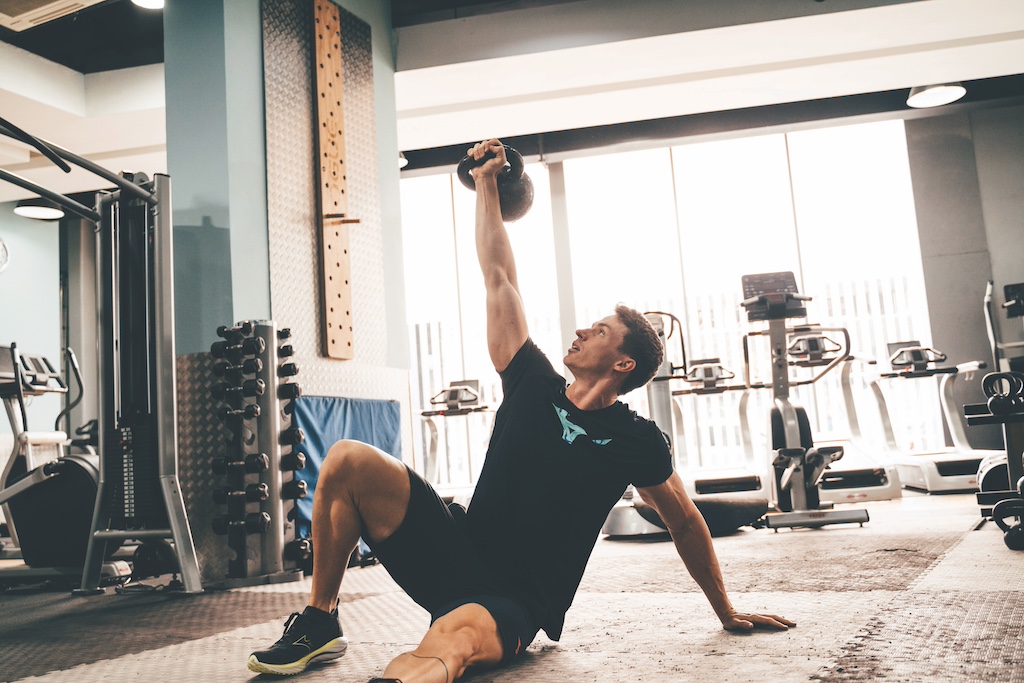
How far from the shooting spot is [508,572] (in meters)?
1.77

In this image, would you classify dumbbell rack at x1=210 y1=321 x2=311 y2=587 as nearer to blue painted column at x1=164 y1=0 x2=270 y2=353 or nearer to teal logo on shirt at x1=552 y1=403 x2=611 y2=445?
blue painted column at x1=164 y1=0 x2=270 y2=353

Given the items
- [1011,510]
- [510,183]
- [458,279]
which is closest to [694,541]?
[510,183]

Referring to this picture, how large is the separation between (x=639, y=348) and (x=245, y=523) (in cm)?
228

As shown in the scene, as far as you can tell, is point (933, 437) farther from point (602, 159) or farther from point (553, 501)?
point (553, 501)

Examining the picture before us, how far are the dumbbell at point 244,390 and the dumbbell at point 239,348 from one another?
14 cm

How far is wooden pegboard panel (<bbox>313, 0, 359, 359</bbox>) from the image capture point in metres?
4.43

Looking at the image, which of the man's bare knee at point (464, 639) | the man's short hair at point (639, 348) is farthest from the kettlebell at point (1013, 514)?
the man's bare knee at point (464, 639)

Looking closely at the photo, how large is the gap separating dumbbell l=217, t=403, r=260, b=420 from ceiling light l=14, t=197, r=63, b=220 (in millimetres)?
5647

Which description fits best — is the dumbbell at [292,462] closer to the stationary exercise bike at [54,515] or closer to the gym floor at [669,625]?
the gym floor at [669,625]

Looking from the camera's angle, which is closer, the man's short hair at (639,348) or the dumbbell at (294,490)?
the man's short hair at (639,348)

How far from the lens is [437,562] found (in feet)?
5.70

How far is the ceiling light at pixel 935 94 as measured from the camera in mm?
7137

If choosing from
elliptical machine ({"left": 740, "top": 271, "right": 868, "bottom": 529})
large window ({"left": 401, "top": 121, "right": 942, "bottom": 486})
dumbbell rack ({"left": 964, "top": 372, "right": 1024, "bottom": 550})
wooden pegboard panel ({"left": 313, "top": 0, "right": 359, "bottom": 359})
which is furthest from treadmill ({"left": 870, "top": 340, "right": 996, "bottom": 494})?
wooden pegboard panel ({"left": 313, "top": 0, "right": 359, "bottom": 359})

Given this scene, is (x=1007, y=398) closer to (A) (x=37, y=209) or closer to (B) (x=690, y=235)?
(B) (x=690, y=235)
